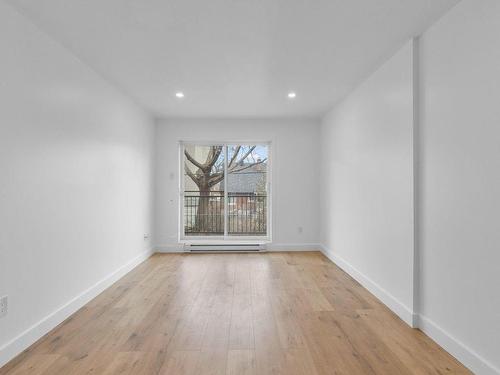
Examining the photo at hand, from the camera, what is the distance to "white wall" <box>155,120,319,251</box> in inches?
226

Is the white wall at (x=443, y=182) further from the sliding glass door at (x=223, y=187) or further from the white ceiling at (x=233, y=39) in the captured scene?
the sliding glass door at (x=223, y=187)

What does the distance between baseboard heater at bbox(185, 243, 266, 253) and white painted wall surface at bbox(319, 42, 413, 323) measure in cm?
135

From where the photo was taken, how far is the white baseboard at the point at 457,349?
1896 mm

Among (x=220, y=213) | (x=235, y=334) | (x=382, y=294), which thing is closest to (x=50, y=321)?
(x=235, y=334)

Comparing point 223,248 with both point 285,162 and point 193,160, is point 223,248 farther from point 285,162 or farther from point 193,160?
point 285,162

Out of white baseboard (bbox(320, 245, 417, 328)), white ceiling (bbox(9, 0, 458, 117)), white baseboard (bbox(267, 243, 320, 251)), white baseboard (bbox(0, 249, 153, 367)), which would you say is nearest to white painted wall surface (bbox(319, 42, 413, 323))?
white baseboard (bbox(320, 245, 417, 328))

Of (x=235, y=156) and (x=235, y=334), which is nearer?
(x=235, y=334)

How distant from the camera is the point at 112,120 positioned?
387 cm

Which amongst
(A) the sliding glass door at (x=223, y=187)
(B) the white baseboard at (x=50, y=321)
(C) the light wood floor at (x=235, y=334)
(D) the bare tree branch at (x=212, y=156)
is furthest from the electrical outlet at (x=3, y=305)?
(D) the bare tree branch at (x=212, y=156)

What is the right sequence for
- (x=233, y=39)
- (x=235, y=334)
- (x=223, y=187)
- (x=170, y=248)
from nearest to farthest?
(x=235, y=334)
(x=233, y=39)
(x=170, y=248)
(x=223, y=187)

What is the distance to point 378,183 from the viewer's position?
11.0ft

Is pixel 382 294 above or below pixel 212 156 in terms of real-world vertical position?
below

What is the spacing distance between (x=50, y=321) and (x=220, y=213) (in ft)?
11.8

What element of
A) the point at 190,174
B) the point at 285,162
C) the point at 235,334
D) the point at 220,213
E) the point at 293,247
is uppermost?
the point at 285,162
